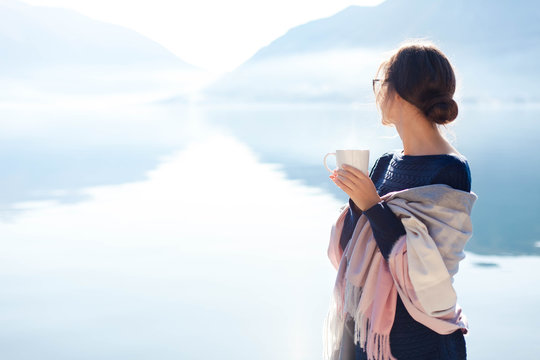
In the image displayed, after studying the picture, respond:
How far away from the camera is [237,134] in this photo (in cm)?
1010

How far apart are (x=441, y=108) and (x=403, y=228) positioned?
0.23 m

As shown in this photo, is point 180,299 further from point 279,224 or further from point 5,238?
point 5,238

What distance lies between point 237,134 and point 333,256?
9.02 metres

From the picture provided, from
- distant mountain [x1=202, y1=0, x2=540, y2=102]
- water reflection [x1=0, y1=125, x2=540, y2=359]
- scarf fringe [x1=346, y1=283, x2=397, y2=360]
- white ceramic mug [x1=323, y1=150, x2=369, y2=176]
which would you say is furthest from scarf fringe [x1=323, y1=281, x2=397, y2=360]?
distant mountain [x1=202, y1=0, x2=540, y2=102]

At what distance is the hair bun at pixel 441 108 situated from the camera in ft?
3.15

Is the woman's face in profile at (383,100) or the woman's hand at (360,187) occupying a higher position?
the woman's face in profile at (383,100)

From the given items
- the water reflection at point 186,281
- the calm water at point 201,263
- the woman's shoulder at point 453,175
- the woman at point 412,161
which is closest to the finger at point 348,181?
the woman at point 412,161

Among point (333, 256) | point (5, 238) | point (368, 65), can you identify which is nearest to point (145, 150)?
point (5, 238)

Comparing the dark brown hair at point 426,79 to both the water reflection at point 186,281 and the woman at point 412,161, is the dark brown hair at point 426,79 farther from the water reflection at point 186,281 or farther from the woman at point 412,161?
the water reflection at point 186,281

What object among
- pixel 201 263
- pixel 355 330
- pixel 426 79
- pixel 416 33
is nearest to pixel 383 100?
pixel 426 79

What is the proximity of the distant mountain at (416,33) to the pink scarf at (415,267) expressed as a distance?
58603mm

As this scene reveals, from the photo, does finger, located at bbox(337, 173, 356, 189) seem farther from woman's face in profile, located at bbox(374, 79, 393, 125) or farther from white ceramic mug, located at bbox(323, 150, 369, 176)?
woman's face in profile, located at bbox(374, 79, 393, 125)

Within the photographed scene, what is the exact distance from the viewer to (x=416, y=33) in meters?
63.4

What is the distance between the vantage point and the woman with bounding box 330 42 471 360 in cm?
95
